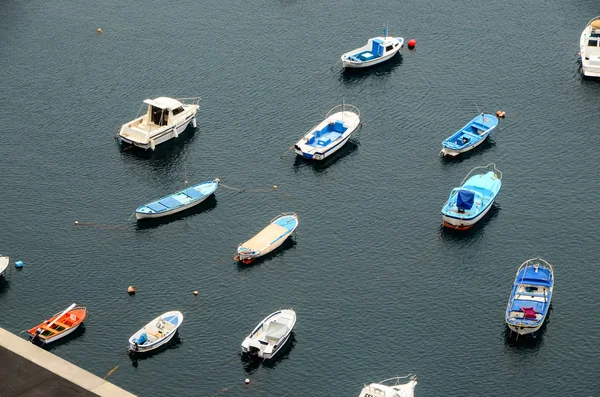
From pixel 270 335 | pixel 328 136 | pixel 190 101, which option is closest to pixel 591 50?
pixel 328 136

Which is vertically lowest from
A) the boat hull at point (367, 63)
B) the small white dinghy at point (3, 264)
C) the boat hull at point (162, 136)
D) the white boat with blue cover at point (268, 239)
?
the small white dinghy at point (3, 264)

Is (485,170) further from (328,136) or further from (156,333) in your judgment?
(156,333)

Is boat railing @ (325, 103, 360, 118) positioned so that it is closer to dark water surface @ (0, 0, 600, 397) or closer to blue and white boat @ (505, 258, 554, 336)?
dark water surface @ (0, 0, 600, 397)

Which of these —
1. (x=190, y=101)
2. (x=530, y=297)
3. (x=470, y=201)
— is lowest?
(x=530, y=297)

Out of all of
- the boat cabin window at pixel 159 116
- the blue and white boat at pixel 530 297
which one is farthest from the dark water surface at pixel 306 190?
the boat cabin window at pixel 159 116

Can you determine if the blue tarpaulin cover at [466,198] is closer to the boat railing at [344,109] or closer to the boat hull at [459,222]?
the boat hull at [459,222]

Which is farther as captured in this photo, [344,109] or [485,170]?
[344,109]

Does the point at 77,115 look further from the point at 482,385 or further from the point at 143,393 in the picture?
the point at 482,385
